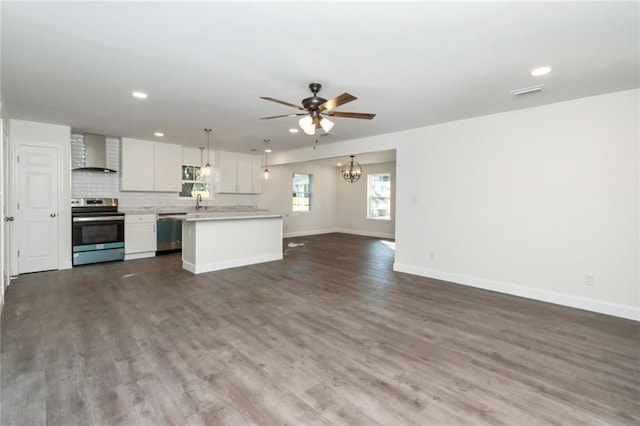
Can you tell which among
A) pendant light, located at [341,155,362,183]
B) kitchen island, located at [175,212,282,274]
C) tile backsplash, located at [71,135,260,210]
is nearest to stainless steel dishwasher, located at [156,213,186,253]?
tile backsplash, located at [71,135,260,210]

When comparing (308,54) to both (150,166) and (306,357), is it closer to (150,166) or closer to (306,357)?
(306,357)

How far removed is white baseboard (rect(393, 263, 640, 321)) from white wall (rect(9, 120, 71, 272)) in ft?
19.6

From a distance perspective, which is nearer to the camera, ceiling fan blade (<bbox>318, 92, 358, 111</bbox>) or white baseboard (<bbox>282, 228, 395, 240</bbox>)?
ceiling fan blade (<bbox>318, 92, 358, 111</bbox>)

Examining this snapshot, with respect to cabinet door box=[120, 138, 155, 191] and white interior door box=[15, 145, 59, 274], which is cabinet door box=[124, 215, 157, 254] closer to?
cabinet door box=[120, 138, 155, 191]

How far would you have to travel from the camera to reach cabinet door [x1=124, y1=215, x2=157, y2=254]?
19.7 ft

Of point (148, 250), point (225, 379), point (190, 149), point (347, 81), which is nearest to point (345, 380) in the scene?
point (225, 379)

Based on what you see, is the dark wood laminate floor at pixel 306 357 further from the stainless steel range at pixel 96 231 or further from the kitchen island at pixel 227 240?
the stainless steel range at pixel 96 231

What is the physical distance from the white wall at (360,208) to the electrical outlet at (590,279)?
5.91 metres

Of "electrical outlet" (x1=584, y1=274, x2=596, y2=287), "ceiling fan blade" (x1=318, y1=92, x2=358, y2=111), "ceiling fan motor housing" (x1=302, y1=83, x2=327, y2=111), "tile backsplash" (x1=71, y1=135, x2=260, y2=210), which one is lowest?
"electrical outlet" (x1=584, y1=274, x2=596, y2=287)

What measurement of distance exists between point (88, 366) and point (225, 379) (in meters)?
1.09

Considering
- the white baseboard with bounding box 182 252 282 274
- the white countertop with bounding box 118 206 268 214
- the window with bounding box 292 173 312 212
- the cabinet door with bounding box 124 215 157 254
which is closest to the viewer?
the white baseboard with bounding box 182 252 282 274

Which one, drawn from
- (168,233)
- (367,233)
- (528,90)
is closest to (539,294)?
(528,90)

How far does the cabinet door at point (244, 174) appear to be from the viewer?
802 cm

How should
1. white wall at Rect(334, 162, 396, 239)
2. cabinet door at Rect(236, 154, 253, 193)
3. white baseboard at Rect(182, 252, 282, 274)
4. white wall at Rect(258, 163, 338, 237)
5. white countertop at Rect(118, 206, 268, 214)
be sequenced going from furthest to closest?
1. white wall at Rect(334, 162, 396, 239)
2. white wall at Rect(258, 163, 338, 237)
3. cabinet door at Rect(236, 154, 253, 193)
4. white countertop at Rect(118, 206, 268, 214)
5. white baseboard at Rect(182, 252, 282, 274)
